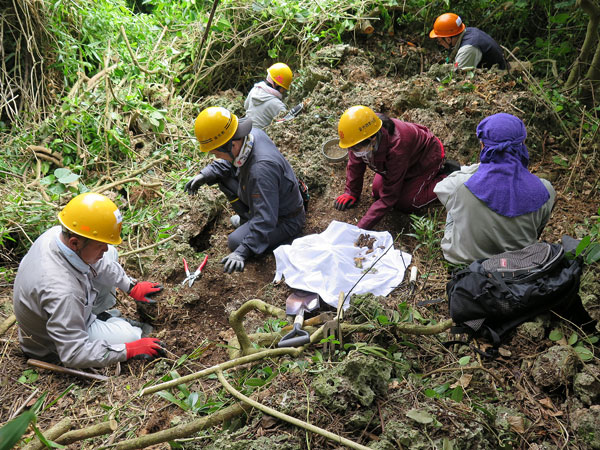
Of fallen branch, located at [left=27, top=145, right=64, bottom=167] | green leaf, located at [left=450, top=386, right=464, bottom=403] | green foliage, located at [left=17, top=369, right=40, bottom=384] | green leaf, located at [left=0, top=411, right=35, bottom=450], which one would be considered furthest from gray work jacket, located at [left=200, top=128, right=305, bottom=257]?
green leaf, located at [left=0, top=411, right=35, bottom=450]

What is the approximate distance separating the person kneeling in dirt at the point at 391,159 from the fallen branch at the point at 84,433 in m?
2.43

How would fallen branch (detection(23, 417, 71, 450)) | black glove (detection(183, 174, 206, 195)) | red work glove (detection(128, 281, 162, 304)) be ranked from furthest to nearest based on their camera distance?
1. black glove (detection(183, 174, 206, 195))
2. red work glove (detection(128, 281, 162, 304))
3. fallen branch (detection(23, 417, 71, 450))

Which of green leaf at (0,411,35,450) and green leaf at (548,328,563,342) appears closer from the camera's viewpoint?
green leaf at (0,411,35,450)

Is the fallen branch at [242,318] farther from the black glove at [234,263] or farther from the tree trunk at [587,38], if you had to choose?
the tree trunk at [587,38]

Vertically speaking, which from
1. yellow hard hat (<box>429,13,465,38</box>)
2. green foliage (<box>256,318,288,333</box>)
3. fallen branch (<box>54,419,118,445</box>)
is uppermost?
yellow hard hat (<box>429,13,465,38</box>)

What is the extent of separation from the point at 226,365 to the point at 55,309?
4.08 ft

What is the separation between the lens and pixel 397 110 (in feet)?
15.4

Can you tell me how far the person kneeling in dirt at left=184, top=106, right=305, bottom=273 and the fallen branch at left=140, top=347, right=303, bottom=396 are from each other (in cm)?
154

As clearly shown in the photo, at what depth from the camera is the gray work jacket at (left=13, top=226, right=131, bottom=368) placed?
2.49 meters

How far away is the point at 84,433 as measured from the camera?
72.7 inches

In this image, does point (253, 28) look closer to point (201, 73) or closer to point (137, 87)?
point (201, 73)

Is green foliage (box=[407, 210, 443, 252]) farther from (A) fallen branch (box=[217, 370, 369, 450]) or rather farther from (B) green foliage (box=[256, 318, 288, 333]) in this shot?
(A) fallen branch (box=[217, 370, 369, 450])

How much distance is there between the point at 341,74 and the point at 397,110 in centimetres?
126

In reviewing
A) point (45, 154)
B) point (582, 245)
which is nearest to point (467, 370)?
point (582, 245)
